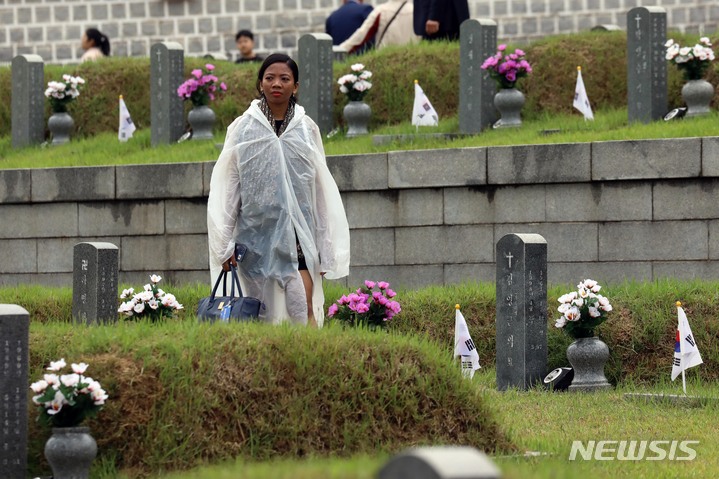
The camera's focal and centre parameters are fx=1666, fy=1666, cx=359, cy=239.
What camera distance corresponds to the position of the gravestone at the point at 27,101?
17.4 meters

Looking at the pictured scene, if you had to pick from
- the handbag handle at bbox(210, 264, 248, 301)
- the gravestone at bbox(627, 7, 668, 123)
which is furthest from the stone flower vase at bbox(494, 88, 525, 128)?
the handbag handle at bbox(210, 264, 248, 301)

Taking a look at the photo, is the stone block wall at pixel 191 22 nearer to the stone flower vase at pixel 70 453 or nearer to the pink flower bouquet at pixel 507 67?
the pink flower bouquet at pixel 507 67

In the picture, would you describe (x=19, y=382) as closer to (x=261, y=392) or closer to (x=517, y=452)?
(x=261, y=392)

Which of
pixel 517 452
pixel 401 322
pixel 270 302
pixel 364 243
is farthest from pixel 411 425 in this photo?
pixel 364 243

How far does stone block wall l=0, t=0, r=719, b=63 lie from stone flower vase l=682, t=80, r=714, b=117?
7.74m

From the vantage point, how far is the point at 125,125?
1722 cm

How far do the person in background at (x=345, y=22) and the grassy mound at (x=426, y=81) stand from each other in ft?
6.95

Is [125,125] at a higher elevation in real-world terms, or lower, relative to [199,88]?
lower

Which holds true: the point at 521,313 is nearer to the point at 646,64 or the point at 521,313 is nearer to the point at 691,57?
the point at 646,64

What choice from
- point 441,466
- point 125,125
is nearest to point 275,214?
point 441,466

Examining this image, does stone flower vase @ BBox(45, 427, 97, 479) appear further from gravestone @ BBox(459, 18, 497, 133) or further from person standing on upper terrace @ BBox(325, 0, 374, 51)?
person standing on upper terrace @ BBox(325, 0, 374, 51)

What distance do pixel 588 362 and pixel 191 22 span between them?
15041mm

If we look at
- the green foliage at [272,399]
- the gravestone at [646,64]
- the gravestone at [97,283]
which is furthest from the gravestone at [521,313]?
the gravestone at [646,64]

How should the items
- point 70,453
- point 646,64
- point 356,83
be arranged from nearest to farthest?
point 70,453 → point 646,64 → point 356,83
